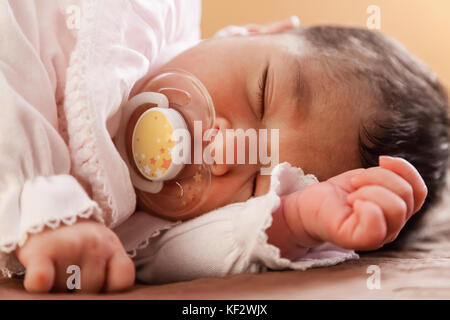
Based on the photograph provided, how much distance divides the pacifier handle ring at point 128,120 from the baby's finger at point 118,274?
248mm

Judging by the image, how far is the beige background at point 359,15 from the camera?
159cm

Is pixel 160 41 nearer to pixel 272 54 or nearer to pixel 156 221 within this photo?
pixel 272 54

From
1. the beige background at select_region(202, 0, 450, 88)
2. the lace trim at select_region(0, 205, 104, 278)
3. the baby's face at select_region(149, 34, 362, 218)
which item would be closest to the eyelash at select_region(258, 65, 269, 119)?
the baby's face at select_region(149, 34, 362, 218)

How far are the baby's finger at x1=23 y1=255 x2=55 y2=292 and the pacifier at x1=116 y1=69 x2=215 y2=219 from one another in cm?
29

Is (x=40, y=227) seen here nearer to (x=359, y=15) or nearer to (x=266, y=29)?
(x=266, y=29)

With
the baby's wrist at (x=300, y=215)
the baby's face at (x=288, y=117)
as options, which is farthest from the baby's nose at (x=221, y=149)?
the baby's wrist at (x=300, y=215)

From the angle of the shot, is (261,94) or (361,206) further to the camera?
(261,94)

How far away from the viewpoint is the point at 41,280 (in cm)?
61

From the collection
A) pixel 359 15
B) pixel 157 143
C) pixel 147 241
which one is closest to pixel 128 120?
pixel 157 143

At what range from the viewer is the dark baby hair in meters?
0.92

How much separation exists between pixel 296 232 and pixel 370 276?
12 centimetres

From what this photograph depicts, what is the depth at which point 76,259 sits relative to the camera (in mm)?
651

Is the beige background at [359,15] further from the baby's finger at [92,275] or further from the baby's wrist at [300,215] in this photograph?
the baby's finger at [92,275]

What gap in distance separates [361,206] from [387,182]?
0.07 metres
